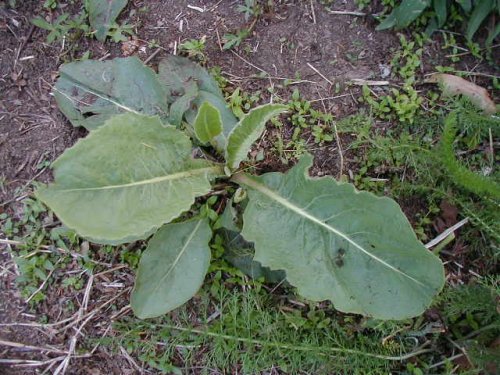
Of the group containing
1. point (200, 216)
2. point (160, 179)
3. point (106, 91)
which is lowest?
point (200, 216)

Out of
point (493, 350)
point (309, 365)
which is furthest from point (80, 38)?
point (493, 350)

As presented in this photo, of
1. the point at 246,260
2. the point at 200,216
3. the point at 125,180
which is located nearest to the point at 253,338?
the point at 246,260

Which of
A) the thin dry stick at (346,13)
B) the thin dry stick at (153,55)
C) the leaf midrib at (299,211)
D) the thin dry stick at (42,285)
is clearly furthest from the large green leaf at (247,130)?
the thin dry stick at (42,285)

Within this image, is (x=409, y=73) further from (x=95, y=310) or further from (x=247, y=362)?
(x=95, y=310)

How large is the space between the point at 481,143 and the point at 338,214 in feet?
3.56

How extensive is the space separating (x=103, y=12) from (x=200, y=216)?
4.09 feet

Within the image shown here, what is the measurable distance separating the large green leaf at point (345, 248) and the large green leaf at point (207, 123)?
380 millimetres

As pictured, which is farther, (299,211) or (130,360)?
(130,360)

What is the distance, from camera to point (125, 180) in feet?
7.17

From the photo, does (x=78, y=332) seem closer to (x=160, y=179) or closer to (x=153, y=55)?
(x=160, y=179)

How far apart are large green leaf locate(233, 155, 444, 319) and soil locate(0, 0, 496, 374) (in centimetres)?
47

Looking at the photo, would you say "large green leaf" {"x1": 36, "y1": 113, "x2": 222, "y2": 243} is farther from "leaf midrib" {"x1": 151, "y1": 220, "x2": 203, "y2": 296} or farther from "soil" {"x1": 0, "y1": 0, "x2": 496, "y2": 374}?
"soil" {"x1": 0, "y1": 0, "x2": 496, "y2": 374}

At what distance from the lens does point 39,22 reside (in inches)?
113

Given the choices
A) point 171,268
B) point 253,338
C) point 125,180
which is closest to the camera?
point 125,180
